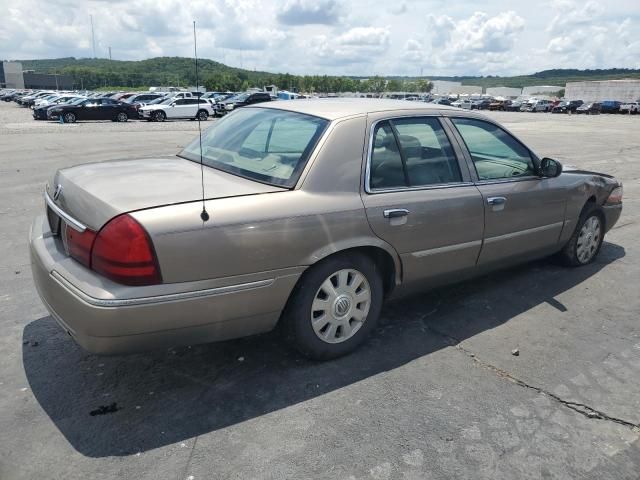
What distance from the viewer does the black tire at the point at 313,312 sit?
10.6 feet

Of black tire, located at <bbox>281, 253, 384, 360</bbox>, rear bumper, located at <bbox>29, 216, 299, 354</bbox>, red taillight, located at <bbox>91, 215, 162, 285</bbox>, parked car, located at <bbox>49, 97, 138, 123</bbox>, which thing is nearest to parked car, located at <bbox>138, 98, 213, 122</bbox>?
parked car, located at <bbox>49, 97, 138, 123</bbox>

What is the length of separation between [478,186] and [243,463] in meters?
2.63

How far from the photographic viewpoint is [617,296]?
15.7 feet

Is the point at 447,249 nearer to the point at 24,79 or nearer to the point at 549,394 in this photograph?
the point at 549,394

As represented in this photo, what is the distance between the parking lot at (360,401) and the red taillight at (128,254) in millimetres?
800

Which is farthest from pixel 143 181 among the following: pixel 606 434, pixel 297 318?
pixel 606 434

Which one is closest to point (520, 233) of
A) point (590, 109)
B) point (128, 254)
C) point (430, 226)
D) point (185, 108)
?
point (430, 226)

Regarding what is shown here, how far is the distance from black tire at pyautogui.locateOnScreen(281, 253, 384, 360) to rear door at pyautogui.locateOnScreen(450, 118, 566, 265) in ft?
3.65

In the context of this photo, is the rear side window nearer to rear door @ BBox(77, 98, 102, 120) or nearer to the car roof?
the car roof

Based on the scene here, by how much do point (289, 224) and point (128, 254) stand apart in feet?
2.88

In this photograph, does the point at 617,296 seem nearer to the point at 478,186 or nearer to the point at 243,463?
the point at 478,186

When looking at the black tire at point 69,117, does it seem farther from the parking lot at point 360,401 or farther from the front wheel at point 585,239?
the front wheel at point 585,239

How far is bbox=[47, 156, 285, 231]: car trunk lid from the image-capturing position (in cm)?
284

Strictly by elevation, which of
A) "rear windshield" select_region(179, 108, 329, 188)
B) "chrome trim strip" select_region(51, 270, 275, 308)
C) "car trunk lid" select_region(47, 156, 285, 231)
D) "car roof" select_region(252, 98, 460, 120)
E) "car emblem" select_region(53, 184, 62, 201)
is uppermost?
"car roof" select_region(252, 98, 460, 120)
